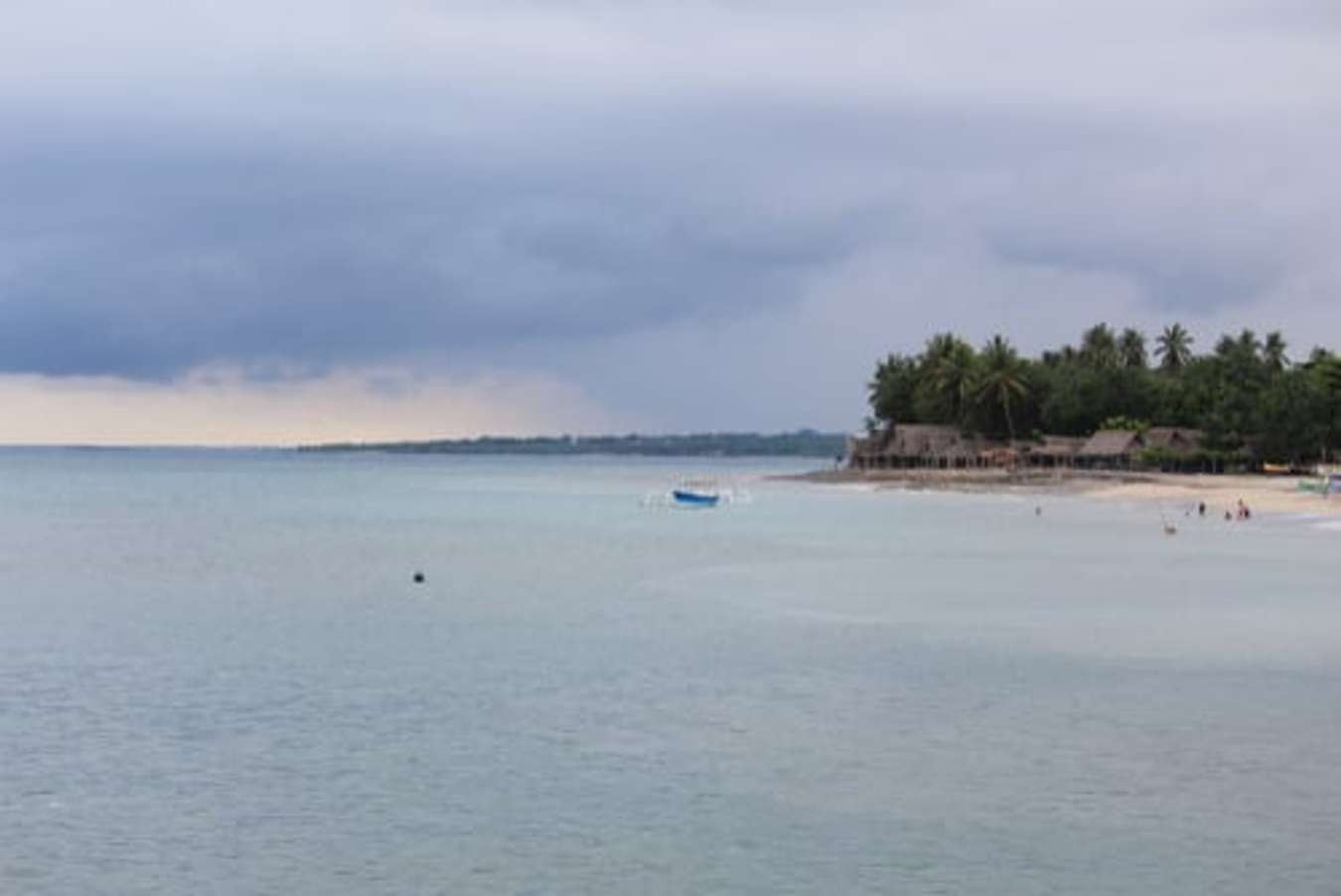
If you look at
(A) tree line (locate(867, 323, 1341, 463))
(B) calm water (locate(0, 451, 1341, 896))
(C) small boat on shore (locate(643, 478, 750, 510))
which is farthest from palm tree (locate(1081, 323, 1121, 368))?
(B) calm water (locate(0, 451, 1341, 896))

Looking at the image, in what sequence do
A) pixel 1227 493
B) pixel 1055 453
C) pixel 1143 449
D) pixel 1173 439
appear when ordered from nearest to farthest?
pixel 1227 493 < pixel 1143 449 < pixel 1173 439 < pixel 1055 453

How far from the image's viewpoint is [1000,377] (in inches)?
5753

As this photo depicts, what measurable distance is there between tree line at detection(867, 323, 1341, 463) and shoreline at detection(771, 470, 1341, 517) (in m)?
3.96

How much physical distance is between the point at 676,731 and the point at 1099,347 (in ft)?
480

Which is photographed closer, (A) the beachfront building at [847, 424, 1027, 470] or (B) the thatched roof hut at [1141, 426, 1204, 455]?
(B) the thatched roof hut at [1141, 426, 1204, 455]

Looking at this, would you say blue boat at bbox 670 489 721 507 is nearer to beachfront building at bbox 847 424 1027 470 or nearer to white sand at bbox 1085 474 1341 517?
white sand at bbox 1085 474 1341 517

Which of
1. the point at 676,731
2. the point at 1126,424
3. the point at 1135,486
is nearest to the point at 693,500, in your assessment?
the point at 1135,486

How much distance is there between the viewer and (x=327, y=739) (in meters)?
23.0

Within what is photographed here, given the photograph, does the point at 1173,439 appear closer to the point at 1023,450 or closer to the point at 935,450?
the point at 1023,450

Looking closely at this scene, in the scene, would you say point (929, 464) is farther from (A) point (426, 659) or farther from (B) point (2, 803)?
(B) point (2, 803)

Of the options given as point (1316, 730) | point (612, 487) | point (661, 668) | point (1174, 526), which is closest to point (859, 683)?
point (661, 668)

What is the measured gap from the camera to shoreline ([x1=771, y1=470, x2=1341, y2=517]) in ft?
306

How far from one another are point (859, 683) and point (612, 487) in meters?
132

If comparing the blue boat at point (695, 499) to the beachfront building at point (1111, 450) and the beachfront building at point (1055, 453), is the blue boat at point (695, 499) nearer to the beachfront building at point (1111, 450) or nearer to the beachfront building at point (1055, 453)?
the beachfront building at point (1111, 450)
